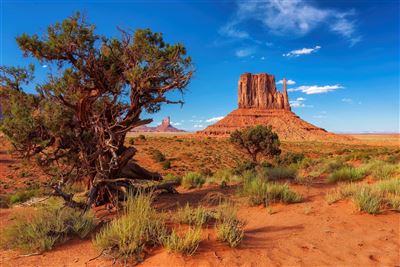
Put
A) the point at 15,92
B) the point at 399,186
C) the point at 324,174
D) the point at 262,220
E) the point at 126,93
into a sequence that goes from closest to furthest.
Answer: the point at 262,220, the point at 399,186, the point at 15,92, the point at 126,93, the point at 324,174

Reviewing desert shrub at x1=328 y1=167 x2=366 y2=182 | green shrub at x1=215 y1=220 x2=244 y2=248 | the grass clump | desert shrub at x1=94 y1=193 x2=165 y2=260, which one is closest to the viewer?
desert shrub at x1=94 y1=193 x2=165 y2=260

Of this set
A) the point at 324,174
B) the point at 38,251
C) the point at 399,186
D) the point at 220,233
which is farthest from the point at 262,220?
the point at 324,174

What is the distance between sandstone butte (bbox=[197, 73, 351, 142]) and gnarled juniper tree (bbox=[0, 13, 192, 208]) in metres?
94.4

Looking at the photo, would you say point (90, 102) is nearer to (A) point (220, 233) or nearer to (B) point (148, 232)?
(B) point (148, 232)

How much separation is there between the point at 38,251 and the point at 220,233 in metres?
3.29

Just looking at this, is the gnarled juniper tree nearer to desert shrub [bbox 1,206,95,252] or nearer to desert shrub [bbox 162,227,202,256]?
desert shrub [bbox 1,206,95,252]

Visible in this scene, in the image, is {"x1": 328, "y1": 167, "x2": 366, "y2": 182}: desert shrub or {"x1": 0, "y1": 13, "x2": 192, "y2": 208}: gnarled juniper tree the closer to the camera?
{"x1": 0, "y1": 13, "x2": 192, "y2": 208}: gnarled juniper tree

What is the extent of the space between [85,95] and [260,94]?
143 meters

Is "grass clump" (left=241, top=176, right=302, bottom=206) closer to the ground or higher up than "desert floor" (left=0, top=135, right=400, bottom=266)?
higher up

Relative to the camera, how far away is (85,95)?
8141mm

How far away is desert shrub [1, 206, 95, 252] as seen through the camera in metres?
5.18

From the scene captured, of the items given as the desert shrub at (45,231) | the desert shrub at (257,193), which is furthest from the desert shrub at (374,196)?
the desert shrub at (45,231)

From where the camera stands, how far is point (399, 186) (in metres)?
7.62

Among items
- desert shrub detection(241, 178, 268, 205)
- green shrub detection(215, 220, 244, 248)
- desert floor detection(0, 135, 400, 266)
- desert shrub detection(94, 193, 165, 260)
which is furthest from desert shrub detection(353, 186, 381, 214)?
desert shrub detection(94, 193, 165, 260)
